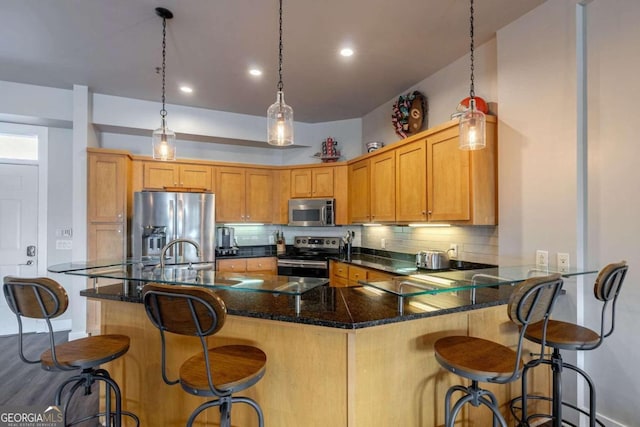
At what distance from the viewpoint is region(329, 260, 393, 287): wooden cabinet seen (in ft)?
11.0

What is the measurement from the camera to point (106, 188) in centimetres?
373

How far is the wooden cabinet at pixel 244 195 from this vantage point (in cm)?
450

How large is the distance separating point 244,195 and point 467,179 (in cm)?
314

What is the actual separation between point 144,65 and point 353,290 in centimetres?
307

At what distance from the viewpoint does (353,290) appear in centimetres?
197

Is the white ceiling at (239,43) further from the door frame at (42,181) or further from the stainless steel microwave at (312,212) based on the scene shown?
the stainless steel microwave at (312,212)

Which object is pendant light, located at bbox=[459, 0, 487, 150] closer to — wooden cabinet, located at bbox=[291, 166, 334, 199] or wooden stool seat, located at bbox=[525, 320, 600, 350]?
wooden stool seat, located at bbox=[525, 320, 600, 350]

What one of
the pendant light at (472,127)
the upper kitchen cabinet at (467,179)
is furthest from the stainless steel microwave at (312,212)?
the pendant light at (472,127)

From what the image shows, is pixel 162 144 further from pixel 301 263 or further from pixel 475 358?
pixel 475 358

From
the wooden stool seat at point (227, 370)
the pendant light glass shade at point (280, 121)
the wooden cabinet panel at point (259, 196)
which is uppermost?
the pendant light glass shade at point (280, 121)

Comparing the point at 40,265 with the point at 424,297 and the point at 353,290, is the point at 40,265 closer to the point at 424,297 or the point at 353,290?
the point at 353,290

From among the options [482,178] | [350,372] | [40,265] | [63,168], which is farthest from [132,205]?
[482,178]

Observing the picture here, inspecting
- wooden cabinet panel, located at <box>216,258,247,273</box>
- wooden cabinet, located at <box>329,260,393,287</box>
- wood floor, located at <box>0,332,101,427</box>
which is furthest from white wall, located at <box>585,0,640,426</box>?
wooden cabinet panel, located at <box>216,258,247,273</box>

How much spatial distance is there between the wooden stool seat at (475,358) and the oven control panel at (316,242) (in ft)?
10.4
